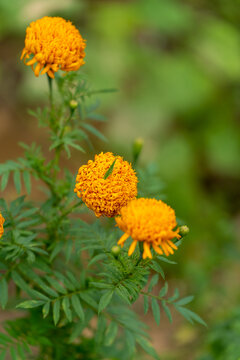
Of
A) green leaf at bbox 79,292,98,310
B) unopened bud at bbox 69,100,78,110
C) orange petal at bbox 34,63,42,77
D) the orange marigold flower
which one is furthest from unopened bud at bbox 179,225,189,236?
orange petal at bbox 34,63,42,77

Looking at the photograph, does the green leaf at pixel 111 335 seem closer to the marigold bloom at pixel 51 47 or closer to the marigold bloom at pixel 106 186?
the marigold bloom at pixel 106 186

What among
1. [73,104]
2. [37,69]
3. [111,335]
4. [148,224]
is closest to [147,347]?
[111,335]

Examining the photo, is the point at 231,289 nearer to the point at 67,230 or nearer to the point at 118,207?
the point at 67,230

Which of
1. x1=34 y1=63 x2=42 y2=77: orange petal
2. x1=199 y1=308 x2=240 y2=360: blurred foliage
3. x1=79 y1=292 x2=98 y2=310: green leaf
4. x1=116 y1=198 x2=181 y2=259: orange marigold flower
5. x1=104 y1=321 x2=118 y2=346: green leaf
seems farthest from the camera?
x1=199 y1=308 x2=240 y2=360: blurred foliage

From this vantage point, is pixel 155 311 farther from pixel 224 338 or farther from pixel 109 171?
pixel 224 338

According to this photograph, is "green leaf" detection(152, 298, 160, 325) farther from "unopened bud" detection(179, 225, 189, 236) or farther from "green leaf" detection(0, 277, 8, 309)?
"green leaf" detection(0, 277, 8, 309)

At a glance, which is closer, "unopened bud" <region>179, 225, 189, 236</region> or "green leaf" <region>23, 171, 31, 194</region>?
"unopened bud" <region>179, 225, 189, 236</region>

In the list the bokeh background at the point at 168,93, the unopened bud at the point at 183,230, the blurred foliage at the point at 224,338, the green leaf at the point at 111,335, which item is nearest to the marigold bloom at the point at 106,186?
the unopened bud at the point at 183,230
